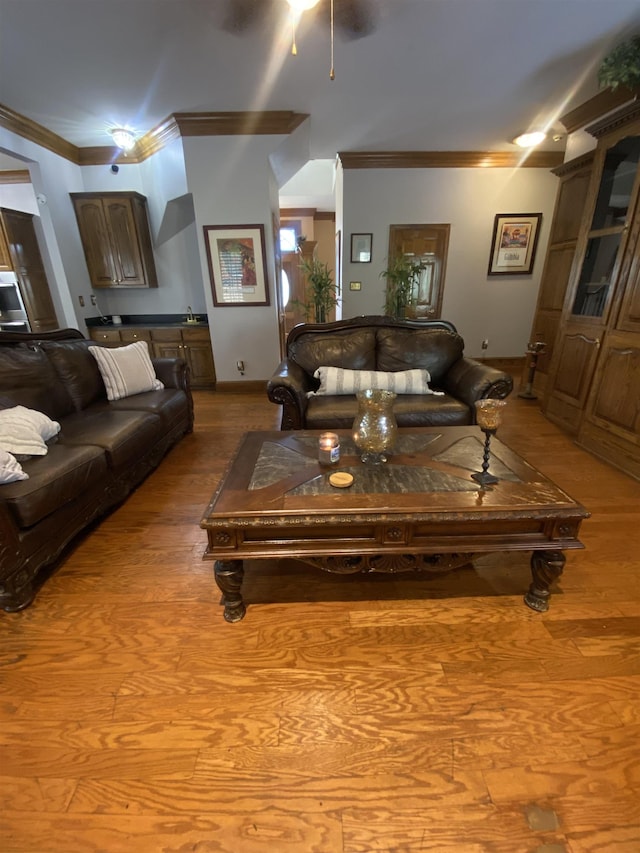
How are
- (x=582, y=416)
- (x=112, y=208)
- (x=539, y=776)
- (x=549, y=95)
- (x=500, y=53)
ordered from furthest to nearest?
(x=112, y=208)
(x=549, y=95)
(x=582, y=416)
(x=500, y=53)
(x=539, y=776)

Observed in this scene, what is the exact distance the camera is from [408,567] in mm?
1355

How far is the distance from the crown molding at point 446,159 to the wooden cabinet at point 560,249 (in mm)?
1288

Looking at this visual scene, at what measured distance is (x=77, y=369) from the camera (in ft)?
8.13

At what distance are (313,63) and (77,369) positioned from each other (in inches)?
109

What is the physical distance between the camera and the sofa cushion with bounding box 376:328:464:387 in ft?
9.29

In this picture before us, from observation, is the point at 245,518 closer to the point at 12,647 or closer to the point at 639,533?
the point at 12,647

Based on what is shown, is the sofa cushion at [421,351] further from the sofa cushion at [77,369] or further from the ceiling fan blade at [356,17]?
the sofa cushion at [77,369]

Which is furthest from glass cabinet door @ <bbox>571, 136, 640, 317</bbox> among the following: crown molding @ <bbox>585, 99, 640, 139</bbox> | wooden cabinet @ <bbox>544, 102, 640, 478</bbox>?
crown molding @ <bbox>585, 99, 640, 139</bbox>

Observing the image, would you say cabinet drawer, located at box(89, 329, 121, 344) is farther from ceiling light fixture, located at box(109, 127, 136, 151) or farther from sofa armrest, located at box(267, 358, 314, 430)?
sofa armrest, located at box(267, 358, 314, 430)

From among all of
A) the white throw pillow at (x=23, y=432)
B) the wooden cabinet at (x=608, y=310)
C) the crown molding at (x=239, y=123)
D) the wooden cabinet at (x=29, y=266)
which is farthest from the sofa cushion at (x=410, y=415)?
the wooden cabinet at (x=29, y=266)

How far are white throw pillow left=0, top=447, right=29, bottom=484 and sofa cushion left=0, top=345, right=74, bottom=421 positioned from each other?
2.45 ft

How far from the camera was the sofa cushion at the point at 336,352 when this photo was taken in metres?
2.86

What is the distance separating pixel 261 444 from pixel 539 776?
1.46 meters

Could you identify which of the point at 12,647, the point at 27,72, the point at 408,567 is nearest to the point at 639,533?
the point at 408,567
